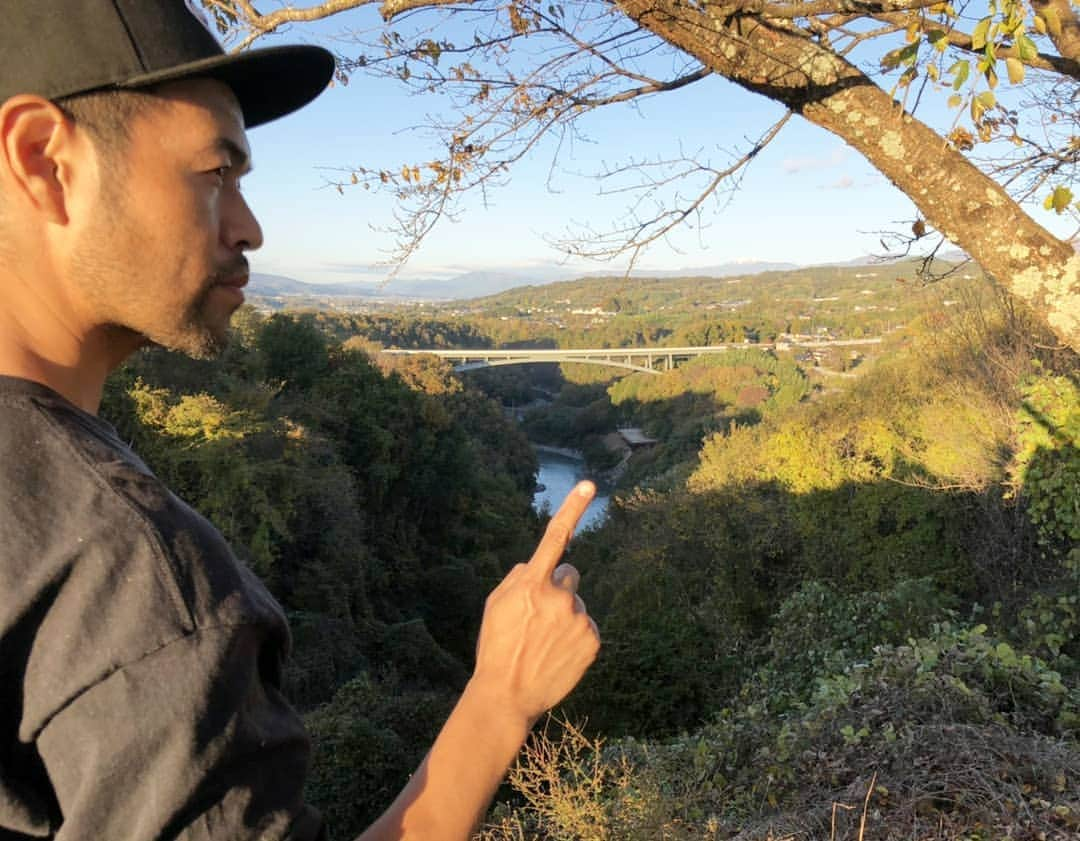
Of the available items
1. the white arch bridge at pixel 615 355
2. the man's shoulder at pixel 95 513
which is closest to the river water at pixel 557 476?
the white arch bridge at pixel 615 355

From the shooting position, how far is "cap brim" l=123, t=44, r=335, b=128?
2.48ft

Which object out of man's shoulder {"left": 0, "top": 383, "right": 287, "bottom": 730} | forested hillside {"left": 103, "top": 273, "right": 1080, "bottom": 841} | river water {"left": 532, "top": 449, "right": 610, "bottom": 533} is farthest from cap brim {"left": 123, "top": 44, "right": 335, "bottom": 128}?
river water {"left": 532, "top": 449, "right": 610, "bottom": 533}

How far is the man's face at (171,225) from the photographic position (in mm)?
757

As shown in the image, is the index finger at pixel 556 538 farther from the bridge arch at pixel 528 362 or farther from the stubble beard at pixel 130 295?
the bridge arch at pixel 528 362

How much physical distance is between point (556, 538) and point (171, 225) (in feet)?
1.79

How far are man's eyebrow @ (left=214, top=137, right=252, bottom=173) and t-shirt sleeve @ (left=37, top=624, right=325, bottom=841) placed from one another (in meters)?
0.51

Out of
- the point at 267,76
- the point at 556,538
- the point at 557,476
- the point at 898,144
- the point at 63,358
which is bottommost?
the point at 557,476

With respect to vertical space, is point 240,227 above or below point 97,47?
below

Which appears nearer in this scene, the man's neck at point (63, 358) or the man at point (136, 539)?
the man at point (136, 539)

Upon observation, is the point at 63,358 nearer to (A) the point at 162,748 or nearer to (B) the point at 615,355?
(A) the point at 162,748

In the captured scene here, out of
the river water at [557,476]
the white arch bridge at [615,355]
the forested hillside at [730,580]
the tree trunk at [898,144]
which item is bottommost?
the river water at [557,476]

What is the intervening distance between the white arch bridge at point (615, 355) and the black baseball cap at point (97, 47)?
32.0 metres

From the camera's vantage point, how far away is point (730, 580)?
596 inches

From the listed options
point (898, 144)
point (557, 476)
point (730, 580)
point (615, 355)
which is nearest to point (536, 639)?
point (898, 144)
